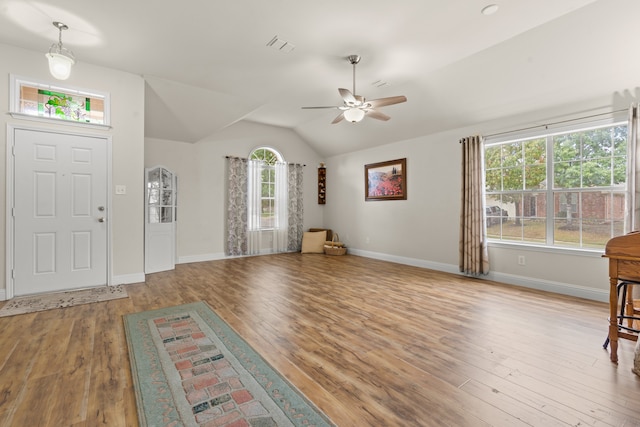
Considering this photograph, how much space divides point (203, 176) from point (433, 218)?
4.70 metres

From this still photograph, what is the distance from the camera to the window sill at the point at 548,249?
142 inches


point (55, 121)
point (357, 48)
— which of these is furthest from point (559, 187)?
point (55, 121)

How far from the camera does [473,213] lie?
15.4ft

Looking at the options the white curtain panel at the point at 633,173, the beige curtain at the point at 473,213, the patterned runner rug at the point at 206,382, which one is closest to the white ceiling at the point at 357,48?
the white curtain panel at the point at 633,173

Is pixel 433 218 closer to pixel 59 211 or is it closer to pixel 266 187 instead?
pixel 266 187

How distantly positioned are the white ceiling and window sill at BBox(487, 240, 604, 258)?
1930mm

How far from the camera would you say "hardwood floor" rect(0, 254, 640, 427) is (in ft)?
5.19

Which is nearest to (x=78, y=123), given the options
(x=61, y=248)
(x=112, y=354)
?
(x=61, y=248)

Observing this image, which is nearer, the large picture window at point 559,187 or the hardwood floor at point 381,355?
the hardwood floor at point 381,355

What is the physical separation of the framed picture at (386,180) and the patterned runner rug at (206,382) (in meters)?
4.41

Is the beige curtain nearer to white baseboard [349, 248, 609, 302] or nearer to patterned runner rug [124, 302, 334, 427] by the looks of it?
white baseboard [349, 248, 609, 302]

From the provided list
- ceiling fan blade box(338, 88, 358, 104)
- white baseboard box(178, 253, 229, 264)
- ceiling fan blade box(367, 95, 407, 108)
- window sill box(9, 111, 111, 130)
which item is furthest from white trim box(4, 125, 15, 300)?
ceiling fan blade box(367, 95, 407, 108)

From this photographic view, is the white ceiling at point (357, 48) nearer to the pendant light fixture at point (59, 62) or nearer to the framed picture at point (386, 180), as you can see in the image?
the pendant light fixture at point (59, 62)

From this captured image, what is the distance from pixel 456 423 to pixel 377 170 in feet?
17.7
